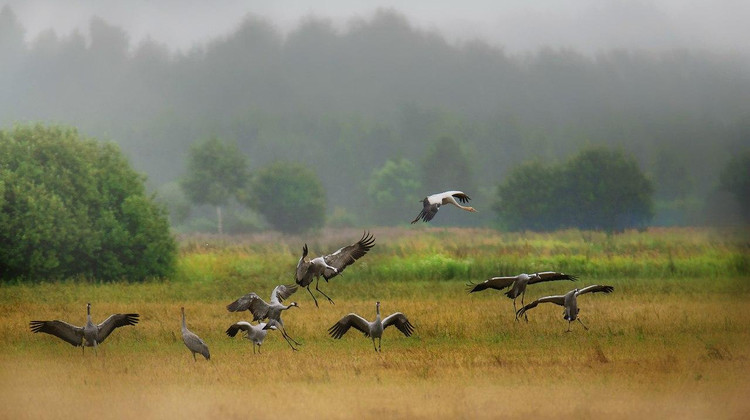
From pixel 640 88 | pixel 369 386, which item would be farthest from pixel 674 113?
pixel 369 386

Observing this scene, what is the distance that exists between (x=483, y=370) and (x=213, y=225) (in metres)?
72.3

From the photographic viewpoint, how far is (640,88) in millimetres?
73625

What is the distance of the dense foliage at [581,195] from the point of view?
211 ft

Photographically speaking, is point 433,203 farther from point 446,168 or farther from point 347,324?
point 446,168

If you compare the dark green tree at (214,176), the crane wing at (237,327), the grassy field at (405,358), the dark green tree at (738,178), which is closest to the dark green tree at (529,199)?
the dark green tree at (214,176)

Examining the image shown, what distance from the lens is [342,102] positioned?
113312 mm

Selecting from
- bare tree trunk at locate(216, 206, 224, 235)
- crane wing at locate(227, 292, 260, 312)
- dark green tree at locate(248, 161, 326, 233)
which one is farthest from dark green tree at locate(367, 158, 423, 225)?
crane wing at locate(227, 292, 260, 312)

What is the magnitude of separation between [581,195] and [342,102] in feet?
151

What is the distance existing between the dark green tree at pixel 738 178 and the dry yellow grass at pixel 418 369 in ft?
50.8

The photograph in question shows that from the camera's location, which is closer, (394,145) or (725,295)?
(725,295)

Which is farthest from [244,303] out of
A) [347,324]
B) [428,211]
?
[428,211]

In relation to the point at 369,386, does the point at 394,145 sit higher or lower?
higher

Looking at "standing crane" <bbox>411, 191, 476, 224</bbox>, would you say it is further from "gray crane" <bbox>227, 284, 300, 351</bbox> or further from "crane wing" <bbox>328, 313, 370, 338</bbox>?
"gray crane" <bbox>227, 284, 300, 351</bbox>

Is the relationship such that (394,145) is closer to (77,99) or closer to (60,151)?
(77,99)
